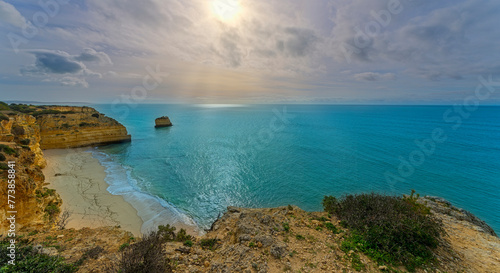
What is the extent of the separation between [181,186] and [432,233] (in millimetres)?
24144

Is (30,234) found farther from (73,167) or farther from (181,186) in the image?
(73,167)

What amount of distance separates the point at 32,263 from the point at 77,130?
4568 centimetres

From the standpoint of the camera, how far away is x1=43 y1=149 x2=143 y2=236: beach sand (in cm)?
1617

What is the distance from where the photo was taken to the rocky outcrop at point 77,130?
36562 mm

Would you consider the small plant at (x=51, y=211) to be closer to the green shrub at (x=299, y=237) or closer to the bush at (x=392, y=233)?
the green shrub at (x=299, y=237)

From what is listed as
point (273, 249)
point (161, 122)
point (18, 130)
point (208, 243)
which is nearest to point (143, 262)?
point (208, 243)

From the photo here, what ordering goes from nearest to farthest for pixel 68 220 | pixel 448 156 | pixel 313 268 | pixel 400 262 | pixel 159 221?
pixel 313 268 < pixel 400 262 < pixel 68 220 < pixel 159 221 < pixel 448 156

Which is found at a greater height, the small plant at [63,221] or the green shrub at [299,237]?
the green shrub at [299,237]

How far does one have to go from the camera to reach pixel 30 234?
32.7 ft

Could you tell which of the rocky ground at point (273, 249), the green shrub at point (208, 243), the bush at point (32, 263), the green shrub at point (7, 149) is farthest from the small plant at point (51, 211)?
the green shrub at point (208, 243)

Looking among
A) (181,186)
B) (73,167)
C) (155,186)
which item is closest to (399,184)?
(181,186)

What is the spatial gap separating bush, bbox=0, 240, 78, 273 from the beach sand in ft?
29.5

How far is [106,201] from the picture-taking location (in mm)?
19516

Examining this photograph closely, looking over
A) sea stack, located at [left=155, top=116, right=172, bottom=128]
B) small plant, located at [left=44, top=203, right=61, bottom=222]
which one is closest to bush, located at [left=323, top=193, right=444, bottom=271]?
small plant, located at [left=44, top=203, right=61, bottom=222]
